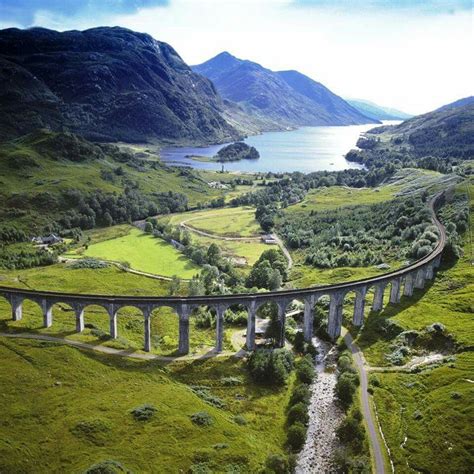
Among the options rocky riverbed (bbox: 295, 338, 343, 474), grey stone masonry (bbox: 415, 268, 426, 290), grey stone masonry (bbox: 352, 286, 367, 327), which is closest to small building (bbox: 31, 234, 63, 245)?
rocky riverbed (bbox: 295, 338, 343, 474)

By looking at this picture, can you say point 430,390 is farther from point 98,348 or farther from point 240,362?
point 98,348

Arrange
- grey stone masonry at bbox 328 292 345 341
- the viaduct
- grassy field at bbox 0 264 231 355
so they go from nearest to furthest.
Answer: the viaduct
grassy field at bbox 0 264 231 355
grey stone masonry at bbox 328 292 345 341

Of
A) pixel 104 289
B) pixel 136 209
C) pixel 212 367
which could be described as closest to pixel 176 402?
pixel 212 367

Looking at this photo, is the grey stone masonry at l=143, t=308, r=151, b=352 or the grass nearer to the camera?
the grass

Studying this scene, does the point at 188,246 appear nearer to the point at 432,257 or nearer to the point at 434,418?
the point at 432,257

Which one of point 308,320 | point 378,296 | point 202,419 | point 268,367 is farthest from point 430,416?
point 378,296

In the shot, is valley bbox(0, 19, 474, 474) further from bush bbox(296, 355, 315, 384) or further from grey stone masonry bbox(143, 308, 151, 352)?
grey stone masonry bbox(143, 308, 151, 352)

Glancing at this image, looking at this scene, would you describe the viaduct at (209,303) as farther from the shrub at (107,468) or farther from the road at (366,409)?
the shrub at (107,468)

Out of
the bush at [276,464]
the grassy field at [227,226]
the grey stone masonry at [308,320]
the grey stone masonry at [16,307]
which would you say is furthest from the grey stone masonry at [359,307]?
the grassy field at [227,226]
